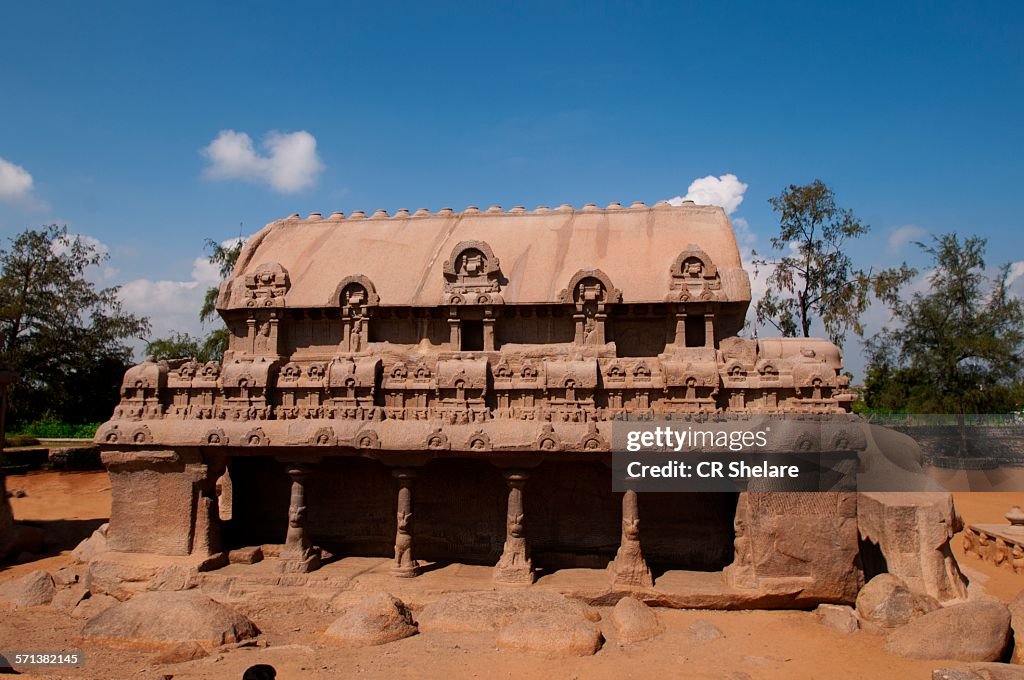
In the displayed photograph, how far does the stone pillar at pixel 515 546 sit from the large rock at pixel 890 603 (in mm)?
4405

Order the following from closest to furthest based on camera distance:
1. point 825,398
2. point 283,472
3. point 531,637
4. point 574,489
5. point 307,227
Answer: point 531,637 < point 825,398 < point 574,489 < point 283,472 < point 307,227

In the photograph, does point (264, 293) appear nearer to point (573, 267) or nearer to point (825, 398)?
point (573, 267)

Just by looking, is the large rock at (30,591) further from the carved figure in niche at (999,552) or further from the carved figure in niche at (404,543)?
the carved figure in niche at (999,552)

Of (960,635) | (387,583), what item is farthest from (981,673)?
(387,583)

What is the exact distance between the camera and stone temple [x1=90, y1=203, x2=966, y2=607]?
9.32 meters

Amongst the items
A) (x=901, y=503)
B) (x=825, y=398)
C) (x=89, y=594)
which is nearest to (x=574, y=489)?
(x=825, y=398)

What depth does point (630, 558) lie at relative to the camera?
9273mm

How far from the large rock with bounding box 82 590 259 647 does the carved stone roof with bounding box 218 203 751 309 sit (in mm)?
5353

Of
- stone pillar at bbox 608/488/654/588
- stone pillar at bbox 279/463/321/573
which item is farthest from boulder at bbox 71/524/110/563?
stone pillar at bbox 608/488/654/588

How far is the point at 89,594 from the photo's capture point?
10.0 meters

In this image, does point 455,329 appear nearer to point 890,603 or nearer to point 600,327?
point 600,327

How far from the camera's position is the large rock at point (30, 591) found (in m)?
10.0

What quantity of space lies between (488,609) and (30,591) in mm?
7284

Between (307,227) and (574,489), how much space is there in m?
8.09
